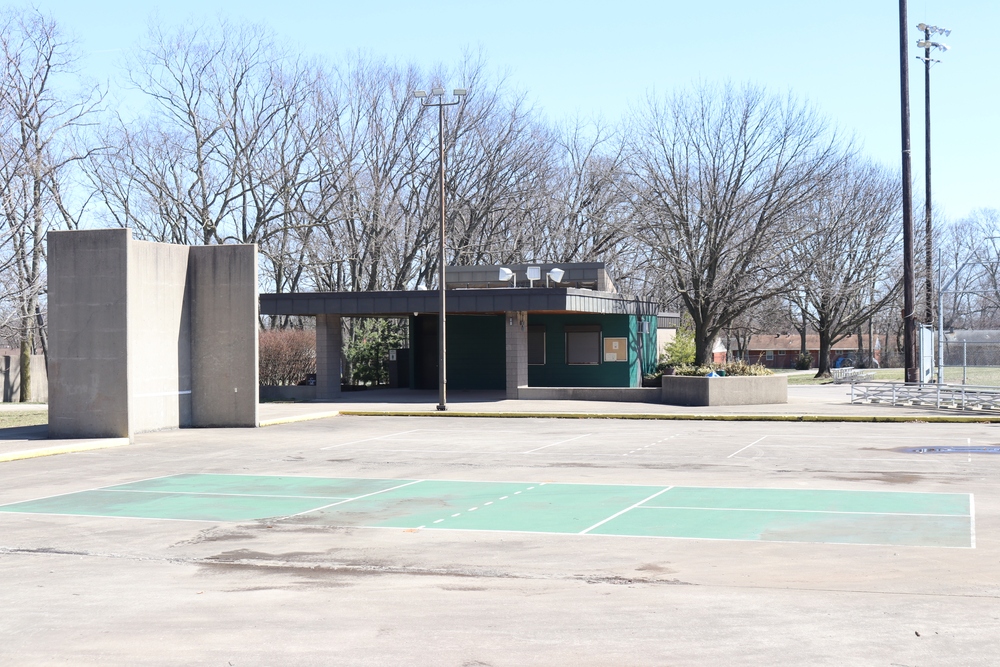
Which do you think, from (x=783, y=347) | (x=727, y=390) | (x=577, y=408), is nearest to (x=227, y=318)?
(x=577, y=408)

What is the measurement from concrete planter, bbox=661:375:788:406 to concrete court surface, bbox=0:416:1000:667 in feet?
55.0

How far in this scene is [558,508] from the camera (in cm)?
1365

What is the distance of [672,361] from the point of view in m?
45.2

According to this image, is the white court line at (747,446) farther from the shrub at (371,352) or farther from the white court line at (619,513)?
the shrub at (371,352)

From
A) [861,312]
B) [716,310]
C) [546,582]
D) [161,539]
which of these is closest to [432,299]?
[716,310]

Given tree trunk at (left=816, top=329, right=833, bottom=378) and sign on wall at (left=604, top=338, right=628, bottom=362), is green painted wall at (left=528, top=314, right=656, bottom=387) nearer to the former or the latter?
sign on wall at (left=604, top=338, right=628, bottom=362)

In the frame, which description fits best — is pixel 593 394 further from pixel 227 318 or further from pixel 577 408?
pixel 227 318

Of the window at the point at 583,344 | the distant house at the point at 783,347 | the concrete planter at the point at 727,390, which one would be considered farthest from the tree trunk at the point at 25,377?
the distant house at the point at 783,347

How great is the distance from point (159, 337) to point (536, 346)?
60.2 ft

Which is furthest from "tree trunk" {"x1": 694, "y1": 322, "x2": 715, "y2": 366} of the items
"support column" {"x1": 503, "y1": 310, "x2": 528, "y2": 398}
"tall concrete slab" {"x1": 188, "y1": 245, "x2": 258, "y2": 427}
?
"tall concrete slab" {"x1": 188, "y1": 245, "x2": 258, "y2": 427}

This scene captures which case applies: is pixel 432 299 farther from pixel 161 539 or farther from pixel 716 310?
pixel 161 539

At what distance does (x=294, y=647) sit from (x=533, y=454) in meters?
13.5

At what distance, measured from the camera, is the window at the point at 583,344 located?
134 feet

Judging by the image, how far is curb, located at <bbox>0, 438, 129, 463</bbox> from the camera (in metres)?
20.5
